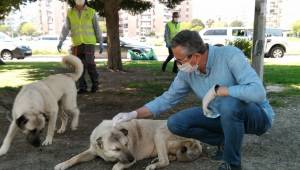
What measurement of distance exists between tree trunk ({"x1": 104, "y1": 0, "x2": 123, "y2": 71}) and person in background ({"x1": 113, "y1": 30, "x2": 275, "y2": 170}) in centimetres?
864

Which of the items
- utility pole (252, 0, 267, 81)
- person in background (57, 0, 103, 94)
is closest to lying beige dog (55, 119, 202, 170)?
utility pole (252, 0, 267, 81)

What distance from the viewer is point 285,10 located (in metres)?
90.8

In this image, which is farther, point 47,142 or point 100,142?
point 47,142

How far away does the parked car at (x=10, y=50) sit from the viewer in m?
22.7

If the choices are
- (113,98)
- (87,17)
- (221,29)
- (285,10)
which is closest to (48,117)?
(113,98)

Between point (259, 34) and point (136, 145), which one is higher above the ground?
point (259, 34)

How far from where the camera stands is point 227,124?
3.21m

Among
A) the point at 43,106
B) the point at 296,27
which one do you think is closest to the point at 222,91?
the point at 43,106

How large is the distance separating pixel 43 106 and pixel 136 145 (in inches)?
50.5

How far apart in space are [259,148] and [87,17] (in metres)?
4.60

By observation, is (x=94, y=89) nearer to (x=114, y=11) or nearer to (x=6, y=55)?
(x=114, y=11)

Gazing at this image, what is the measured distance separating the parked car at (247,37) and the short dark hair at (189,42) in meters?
18.5

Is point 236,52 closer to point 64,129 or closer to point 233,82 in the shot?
point 233,82

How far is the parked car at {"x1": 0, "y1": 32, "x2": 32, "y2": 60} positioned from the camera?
2266 cm
